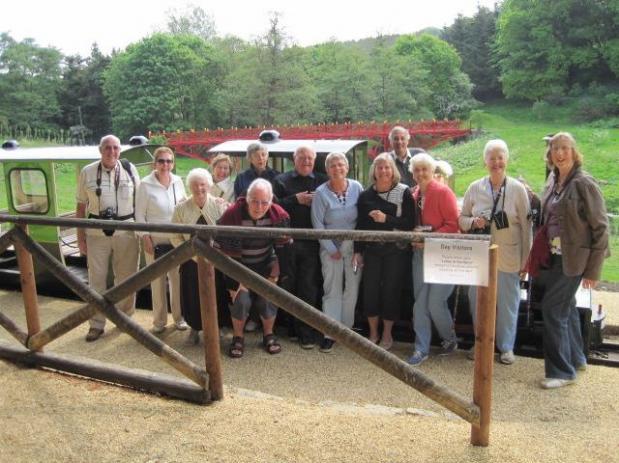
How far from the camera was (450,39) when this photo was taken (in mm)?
45906

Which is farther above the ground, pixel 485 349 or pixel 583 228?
pixel 583 228

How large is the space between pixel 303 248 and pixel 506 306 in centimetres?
178

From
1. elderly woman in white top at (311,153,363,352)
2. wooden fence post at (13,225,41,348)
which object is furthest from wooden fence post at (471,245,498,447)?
wooden fence post at (13,225,41,348)

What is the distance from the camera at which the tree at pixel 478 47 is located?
4141 cm

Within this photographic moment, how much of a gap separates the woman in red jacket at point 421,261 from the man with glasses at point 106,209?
2.82m

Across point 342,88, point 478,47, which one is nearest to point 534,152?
point 342,88

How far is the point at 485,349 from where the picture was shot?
3.04 meters

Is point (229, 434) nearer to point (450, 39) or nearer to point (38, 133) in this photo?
point (38, 133)

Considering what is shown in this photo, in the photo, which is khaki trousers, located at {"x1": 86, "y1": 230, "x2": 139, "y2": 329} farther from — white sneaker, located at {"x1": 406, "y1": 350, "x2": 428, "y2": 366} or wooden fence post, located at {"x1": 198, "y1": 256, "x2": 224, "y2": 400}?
white sneaker, located at {"x1": 406, "y1": 350, "x2": 428, "y2": 366}

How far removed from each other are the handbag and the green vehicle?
5147 mm

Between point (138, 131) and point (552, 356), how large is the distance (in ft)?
91.0

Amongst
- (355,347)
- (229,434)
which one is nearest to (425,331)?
(355,347)

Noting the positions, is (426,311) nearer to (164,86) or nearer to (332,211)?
(332,211)

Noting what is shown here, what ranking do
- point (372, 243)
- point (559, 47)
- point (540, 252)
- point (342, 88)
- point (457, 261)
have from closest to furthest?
point (457, 261) < point (540, 252) < point (372, 243) < point (342, 88) < point (559, 47)
